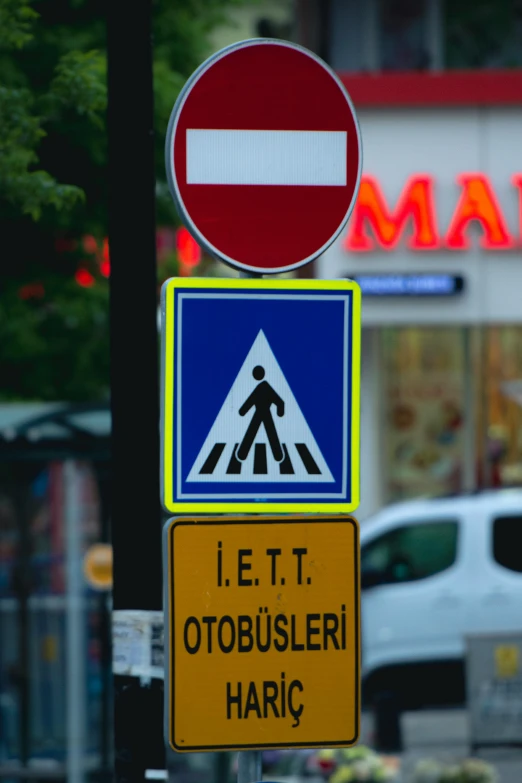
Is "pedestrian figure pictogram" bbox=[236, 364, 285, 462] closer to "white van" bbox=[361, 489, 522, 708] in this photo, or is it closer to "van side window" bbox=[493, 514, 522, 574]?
"white van" bbox=[361, 489, 522, 708]

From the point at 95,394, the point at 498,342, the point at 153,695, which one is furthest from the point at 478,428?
the point at 153,695

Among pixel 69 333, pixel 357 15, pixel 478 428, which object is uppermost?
pixel 357 15

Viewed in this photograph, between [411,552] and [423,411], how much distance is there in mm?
6413

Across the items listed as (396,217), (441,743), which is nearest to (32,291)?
(441,743)

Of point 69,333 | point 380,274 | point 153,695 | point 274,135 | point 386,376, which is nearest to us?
point 274,135

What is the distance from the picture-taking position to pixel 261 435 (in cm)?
336

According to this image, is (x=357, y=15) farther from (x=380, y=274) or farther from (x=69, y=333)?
(x=69, y=333)

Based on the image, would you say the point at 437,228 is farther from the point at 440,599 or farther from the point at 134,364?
the point at 134,364

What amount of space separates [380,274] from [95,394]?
18.4ft

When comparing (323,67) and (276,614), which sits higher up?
(323,67)

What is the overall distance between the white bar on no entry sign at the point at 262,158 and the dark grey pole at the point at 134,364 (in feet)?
1.64

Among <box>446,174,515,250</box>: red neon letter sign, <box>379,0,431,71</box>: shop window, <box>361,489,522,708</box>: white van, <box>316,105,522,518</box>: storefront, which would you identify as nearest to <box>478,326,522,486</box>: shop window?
<box>316,105,522,518</box>: storefront

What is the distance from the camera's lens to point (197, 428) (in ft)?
11.0

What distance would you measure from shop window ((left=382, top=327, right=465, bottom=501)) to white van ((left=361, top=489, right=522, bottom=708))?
20.0ft
